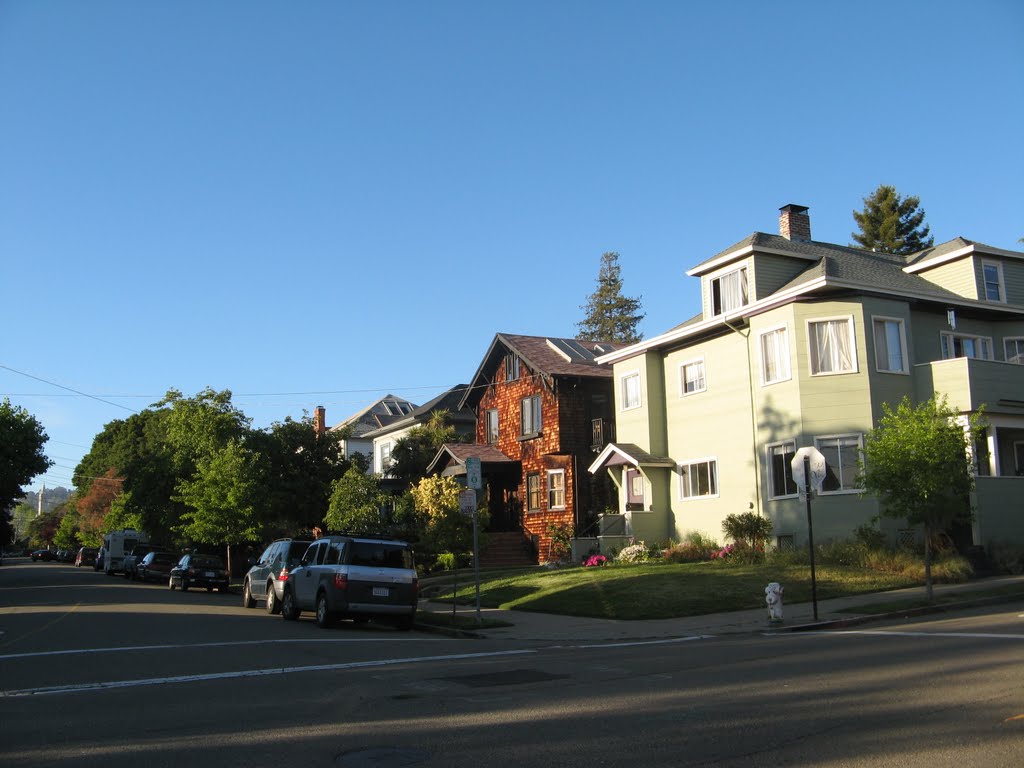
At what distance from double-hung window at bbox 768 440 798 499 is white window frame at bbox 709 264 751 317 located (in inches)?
196

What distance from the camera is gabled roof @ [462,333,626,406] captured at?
38406 millimetres

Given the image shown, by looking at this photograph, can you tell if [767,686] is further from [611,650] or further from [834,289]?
[834,289]

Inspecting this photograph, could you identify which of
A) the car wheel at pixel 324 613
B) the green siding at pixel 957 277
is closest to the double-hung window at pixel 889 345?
the green siding at pixel 957 277

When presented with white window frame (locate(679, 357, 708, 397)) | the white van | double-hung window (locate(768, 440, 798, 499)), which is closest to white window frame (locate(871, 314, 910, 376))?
double-hung window (locate(768, 440, 798, 499))

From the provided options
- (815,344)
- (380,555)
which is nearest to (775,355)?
(815,344)

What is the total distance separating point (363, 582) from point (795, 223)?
22596mm

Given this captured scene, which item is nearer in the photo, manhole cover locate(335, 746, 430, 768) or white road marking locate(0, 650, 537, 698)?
manhole cover locate(335, 746, 430, 768)

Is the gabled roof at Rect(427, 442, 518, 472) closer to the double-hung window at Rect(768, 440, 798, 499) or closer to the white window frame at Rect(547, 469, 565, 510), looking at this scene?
the white window frame at Rect(547, 469, 565, 510)

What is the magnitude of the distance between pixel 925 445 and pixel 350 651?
1267cm

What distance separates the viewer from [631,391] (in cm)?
3494

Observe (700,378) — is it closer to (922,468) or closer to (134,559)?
(922,468)

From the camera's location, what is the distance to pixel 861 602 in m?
19.1

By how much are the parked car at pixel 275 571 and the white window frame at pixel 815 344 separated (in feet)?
49.6

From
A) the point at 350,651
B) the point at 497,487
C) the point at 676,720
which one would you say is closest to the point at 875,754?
the point at 676,720
